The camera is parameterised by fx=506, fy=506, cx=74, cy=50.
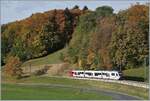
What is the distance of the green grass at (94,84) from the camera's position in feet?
249

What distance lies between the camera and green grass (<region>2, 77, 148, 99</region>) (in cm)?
7587

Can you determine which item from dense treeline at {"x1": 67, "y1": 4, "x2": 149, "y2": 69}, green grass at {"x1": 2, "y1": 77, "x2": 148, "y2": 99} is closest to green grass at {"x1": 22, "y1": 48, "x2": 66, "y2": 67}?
dense treeline at {"x1": 67, "y1": 4, "x2": 149, "y2": 69}

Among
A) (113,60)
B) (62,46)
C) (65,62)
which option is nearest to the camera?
(113,60)

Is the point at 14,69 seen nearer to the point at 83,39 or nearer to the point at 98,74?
the point at 83,39

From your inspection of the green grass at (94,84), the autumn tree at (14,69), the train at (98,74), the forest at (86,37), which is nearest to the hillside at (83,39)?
the forest at (86,37)

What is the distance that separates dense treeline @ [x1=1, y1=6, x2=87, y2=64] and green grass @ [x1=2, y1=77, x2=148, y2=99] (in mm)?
27027

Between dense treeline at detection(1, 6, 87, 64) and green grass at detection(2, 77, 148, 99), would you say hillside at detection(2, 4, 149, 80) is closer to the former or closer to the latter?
dense treeline at detection(1, 6, 87, 64)

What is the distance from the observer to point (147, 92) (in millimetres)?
72250

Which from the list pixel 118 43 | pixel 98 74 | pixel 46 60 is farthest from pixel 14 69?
pixel 118 43

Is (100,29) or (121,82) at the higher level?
(100,29)

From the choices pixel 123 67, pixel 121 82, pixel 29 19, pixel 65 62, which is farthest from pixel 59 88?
pixel 29 19

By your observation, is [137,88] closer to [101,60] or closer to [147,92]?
[147,92]

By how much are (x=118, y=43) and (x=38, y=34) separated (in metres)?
45.5

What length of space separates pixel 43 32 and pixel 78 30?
16112mm
